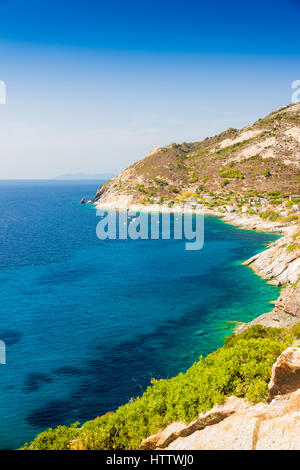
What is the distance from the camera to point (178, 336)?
38.3m

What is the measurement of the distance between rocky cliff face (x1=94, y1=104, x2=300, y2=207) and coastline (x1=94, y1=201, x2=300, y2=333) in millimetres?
37259

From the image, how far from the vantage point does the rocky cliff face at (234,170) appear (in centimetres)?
14962

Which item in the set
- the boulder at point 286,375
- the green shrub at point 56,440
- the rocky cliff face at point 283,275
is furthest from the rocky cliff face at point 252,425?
the rocky cliff face at point 283,275

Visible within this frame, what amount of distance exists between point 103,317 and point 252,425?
34.2 m

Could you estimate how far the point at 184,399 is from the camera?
1498 cm

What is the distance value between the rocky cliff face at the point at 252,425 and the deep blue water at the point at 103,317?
14186 millimetres

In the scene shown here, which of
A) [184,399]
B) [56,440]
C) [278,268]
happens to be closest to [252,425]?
[184,399]

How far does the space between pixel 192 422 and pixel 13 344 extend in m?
28.8

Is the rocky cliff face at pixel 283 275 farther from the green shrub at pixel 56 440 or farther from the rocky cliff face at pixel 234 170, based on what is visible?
the rocky cliff face at pixel 234 170

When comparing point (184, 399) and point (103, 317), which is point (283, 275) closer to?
point (103, 317)

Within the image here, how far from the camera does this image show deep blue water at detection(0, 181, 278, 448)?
2822 cm

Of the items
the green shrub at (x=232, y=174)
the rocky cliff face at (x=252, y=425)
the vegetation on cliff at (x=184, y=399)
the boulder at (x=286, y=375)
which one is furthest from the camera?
the green shrub at (x=232, y=174)

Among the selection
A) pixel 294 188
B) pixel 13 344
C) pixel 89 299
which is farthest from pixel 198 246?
pixel 294 188
